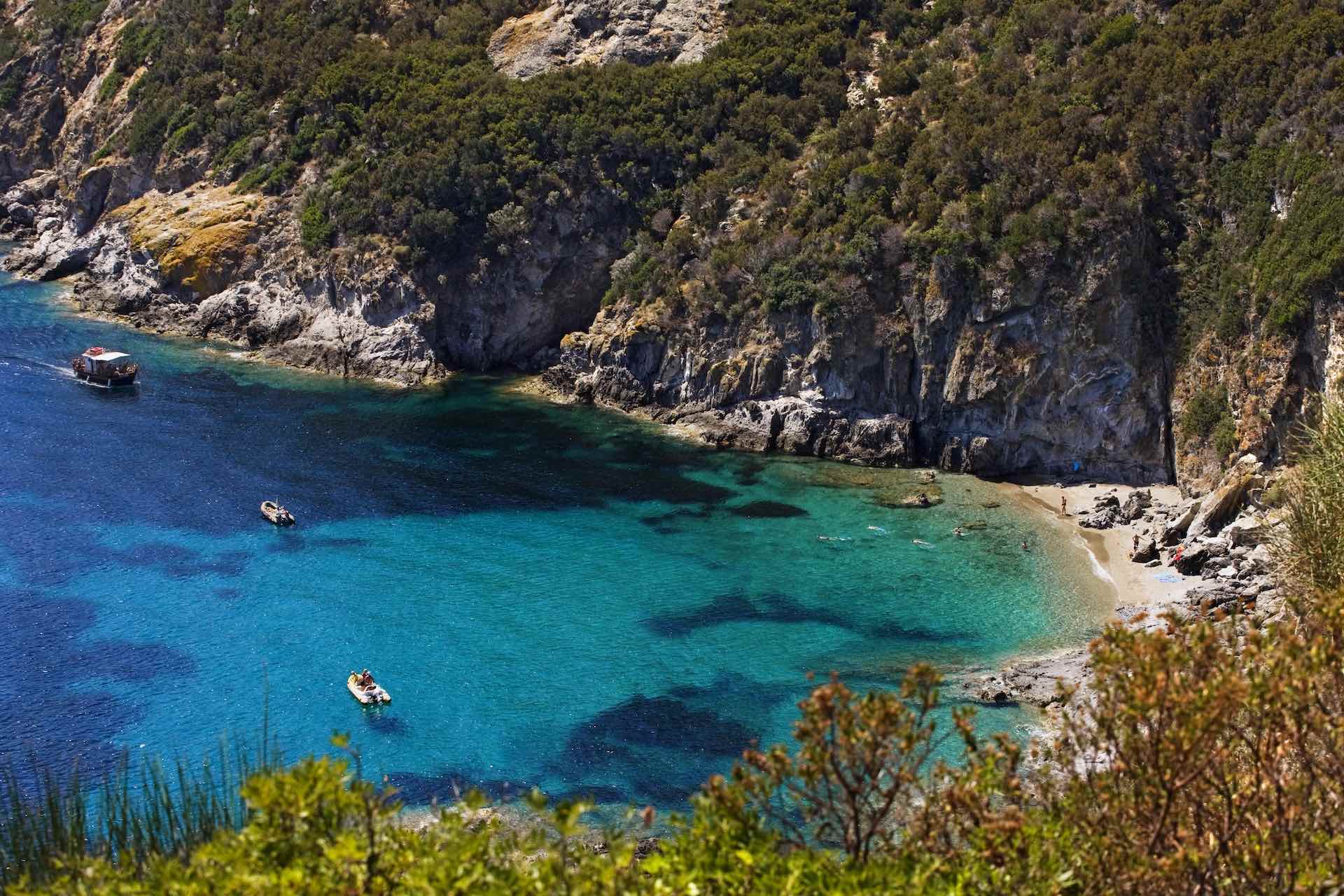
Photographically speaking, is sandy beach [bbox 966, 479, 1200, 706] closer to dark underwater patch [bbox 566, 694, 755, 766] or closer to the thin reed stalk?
dark underwater patch [bbox 566, 694, 755, 766]

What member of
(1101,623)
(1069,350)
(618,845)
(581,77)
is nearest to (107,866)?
(618,845)

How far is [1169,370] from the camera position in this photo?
2343 inches

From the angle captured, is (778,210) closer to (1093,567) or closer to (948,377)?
(948,377)

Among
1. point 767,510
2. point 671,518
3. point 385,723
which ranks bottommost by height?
point 385,723

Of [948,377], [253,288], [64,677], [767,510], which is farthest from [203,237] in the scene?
[948,377]

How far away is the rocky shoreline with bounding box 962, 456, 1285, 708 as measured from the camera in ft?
132

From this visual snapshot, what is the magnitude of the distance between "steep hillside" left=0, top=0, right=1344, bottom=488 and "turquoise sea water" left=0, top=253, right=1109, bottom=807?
645 cm

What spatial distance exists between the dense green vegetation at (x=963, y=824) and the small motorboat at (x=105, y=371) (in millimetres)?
58725

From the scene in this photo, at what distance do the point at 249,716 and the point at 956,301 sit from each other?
4086 cm

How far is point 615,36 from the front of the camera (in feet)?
288

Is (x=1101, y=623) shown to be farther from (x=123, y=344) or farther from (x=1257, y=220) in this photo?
(x=123, y=344)

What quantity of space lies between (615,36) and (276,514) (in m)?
49.6

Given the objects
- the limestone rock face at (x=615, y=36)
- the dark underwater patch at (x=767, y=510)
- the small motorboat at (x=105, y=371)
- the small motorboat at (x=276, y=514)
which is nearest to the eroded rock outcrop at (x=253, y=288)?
the small motorboat at (x=105, y=371)

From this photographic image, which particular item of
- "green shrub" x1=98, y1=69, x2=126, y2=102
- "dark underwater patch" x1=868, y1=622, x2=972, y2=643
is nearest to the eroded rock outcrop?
"green shrub" x1=98, y1=69, x2=126, y2=102
